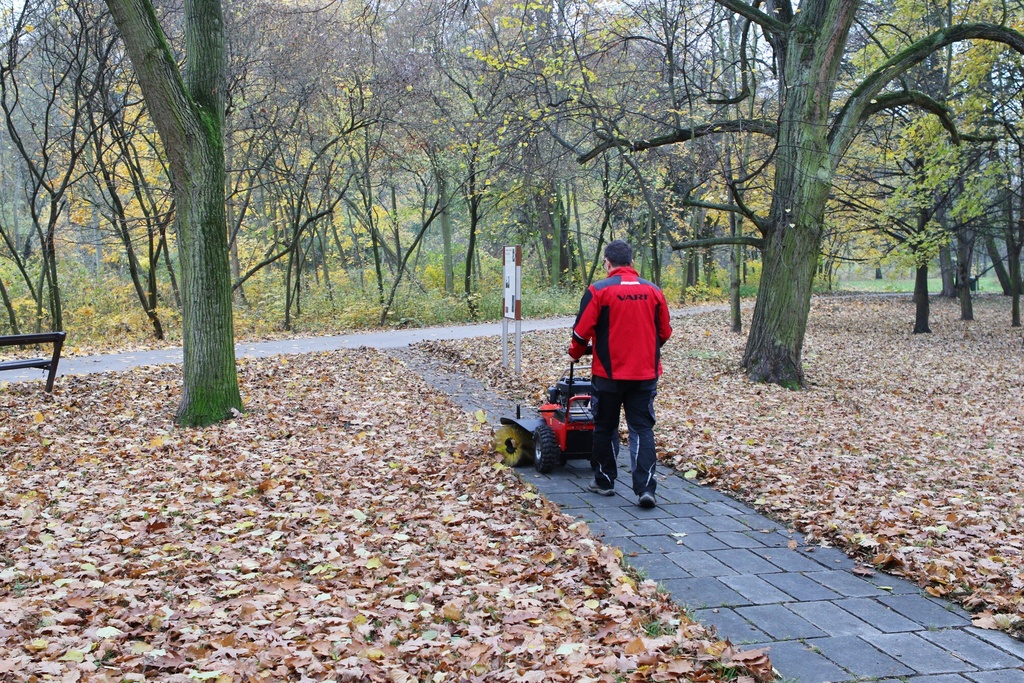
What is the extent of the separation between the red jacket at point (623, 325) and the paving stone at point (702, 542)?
1.26 meters

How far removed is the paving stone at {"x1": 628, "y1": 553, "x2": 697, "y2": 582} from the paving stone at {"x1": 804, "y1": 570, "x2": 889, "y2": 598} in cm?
78

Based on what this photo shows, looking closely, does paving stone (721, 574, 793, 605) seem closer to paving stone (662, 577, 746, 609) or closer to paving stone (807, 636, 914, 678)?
paving stone (662, 577, 746, 609)

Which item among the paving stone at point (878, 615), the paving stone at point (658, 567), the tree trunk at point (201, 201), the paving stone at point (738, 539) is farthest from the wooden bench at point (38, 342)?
the paving stone at point (878, 615)

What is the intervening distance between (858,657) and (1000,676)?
59cm

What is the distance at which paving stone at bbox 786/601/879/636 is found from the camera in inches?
155

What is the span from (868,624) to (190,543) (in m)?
4.20

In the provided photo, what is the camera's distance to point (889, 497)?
6.29 metres

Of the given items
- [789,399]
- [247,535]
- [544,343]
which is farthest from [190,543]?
[544,343]

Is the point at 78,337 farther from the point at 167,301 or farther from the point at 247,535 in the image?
the point at 247,535

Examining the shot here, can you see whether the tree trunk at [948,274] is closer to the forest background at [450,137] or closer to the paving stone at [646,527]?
the forest background at [450,137]

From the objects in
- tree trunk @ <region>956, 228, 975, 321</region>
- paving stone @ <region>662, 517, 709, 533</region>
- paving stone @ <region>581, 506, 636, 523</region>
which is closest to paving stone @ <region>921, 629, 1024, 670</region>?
paving stone @ <region>662, 517, 709, 533</region>

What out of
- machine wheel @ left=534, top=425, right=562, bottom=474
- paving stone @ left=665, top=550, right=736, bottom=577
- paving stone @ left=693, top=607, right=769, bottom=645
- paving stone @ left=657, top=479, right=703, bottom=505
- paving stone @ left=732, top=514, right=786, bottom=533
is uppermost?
machine wheel @ left=534, top=425, right=562, bottom=474

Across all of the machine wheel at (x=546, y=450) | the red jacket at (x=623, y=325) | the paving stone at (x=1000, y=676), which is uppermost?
the red jacket at (x=623, y=325)

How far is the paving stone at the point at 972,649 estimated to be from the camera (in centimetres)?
358
